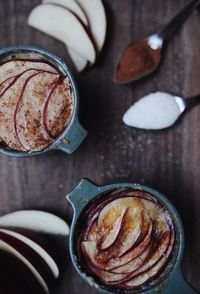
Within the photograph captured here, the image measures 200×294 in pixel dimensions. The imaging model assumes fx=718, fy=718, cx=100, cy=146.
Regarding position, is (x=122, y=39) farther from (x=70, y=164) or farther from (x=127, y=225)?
(x=127, y=225)

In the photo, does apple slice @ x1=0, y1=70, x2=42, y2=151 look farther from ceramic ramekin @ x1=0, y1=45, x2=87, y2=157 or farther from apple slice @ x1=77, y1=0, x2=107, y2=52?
apple slice @ x1=77, y1=0, x2=107, y2=52

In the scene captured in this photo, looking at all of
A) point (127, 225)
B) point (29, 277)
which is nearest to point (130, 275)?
point (127, 225)

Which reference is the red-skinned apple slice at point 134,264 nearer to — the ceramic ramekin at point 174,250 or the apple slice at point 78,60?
the ceramic ramekin at point 174,250

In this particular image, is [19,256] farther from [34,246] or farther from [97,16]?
[97,16]

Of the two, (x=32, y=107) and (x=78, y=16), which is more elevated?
(x=78, y=16)

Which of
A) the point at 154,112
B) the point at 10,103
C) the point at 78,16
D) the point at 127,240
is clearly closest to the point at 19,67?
the point at 10,103

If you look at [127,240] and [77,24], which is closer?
[127,240]
